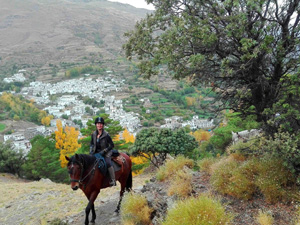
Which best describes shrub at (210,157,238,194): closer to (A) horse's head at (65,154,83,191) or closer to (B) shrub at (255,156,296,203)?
(B) shrub at (255,156,296,203)

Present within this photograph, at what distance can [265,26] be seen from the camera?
5453 mm

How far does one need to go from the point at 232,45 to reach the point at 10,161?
22364 mm

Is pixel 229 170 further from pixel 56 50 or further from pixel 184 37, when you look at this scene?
pixel 56 50

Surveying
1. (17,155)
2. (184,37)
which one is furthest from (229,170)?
(17,155)

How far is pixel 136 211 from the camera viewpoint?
17.4ft

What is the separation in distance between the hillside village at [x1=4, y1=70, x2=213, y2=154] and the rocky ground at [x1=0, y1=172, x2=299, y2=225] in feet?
184

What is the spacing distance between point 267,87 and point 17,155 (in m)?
23.4

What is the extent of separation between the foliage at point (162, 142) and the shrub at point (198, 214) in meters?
8.66

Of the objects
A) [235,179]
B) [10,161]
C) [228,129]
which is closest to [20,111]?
[10,161]

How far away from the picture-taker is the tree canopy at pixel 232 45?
5062 millimetres

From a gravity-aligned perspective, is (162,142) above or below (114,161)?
below

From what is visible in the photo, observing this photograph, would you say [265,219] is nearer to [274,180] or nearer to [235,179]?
[274,180]

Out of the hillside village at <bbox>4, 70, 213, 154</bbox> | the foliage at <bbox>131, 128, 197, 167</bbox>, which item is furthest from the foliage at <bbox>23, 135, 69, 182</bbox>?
the hillside village at <bbox>4, 70, 213, 154</bbox>

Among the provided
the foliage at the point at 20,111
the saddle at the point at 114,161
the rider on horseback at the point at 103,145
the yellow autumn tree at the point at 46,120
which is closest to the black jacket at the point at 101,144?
the rider on horseback at the point at 103,145
